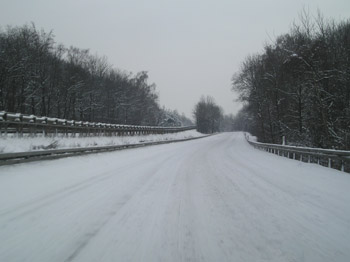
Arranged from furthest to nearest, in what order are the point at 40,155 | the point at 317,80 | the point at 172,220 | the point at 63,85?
the point at 63,85 < the point at 317,80 < the point at 40,155 < the point at 172,220

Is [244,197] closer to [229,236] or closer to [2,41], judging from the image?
[229,236]

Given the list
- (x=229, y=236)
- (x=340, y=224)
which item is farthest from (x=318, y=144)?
(x=229, y=236)

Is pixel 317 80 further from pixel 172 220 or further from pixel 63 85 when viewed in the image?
pixel 63 85

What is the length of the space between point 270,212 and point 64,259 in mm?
3854

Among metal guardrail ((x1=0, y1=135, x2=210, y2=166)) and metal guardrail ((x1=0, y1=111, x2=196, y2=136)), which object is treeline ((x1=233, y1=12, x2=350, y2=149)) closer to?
metal guardrail ((x1=0, y1=135, x2=210, y2=166))

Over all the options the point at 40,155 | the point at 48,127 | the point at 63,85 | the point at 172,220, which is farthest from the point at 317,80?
the point at 63,85

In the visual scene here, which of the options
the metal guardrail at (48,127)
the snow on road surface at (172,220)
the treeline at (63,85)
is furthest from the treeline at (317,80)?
the treeline at (63,85)

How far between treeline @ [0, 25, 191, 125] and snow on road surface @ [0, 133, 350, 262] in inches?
1269

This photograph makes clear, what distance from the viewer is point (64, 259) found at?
2.67 metres

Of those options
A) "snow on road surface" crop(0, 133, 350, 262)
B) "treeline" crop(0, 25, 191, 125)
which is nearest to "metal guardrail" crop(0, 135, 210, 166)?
"snow on road surface" crop(0, 133, 350, 262)

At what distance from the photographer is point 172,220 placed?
3947 millimetres

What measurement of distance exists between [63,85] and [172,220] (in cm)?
4395

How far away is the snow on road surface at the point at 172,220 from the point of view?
2873 millimetres

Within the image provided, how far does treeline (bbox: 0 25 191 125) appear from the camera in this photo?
103 feet
